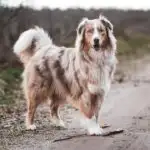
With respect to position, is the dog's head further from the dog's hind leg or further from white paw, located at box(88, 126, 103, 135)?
the dog's hind leg

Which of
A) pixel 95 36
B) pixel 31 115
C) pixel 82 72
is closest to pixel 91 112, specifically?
pixel 82 72

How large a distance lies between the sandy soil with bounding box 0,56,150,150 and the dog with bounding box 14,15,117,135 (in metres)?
0.43

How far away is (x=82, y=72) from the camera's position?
35.6ft

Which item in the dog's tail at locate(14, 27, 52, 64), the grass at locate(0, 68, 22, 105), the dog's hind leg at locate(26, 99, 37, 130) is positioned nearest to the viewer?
the dog's hind leg at locate(26, 99, 37, 130)

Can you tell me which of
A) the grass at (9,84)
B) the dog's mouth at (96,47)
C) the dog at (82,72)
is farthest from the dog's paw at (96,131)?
the grass at (9,84)

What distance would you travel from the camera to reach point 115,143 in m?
9.66

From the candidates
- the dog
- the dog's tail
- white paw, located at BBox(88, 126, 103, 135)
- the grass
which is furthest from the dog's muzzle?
the grass

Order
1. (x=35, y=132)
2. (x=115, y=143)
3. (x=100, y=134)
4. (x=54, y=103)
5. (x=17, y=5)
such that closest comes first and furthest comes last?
(x=115, y=143), (x=100, y=134), (x=35, y=132), (x=54, y=103), (x=17, y=5)

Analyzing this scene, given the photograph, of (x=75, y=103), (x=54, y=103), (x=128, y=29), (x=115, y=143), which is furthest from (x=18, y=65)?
(x=128, y=29)

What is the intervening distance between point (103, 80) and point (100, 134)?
2.73 feet

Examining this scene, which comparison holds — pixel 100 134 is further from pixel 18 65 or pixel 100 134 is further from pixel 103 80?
pixel 18 65

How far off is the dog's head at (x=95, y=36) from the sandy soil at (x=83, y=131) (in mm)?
1339

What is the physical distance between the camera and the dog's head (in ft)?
35.2

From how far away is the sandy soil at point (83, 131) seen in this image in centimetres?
977
